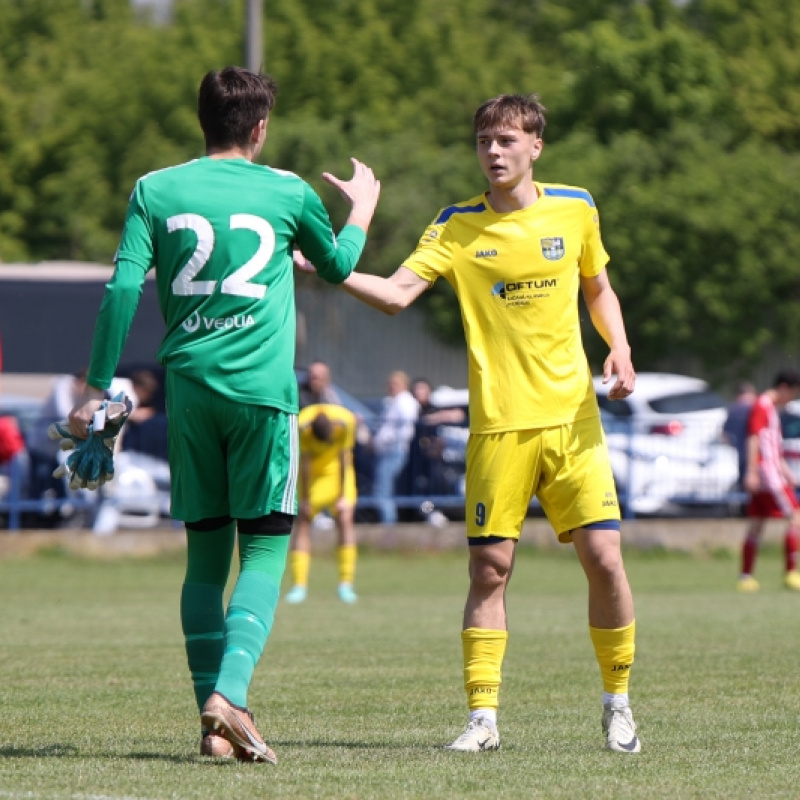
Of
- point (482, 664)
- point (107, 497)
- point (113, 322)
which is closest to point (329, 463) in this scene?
point (107, 497)

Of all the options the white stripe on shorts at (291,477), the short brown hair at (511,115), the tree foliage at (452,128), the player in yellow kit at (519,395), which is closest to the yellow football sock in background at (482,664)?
the player in yellow kit at (519,395)

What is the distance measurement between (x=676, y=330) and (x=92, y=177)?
1374 cm

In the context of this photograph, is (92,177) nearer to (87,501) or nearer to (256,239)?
(87,501)

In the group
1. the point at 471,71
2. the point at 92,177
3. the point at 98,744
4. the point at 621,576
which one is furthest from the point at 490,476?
the point at 471,71

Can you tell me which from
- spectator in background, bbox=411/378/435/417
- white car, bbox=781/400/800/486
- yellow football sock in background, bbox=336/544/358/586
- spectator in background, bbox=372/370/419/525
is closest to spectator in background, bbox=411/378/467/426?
spectator in background, bbox=411/378/435/417

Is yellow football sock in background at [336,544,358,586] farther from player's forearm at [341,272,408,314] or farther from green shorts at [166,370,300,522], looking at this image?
green shorts at [166,370,300,522]

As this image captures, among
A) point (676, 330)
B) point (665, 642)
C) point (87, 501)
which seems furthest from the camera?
point (676, 330)

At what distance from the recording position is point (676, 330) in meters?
38.4

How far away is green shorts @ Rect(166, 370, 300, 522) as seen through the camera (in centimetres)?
596

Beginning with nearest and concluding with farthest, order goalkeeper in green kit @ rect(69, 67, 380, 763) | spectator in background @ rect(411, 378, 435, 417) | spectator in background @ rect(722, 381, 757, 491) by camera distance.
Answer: goalkeeper in green kit @ rect(69, 67, 380, 763)
spectator in background @ rect(722, 381, 757, 491)
spectator in background @ rect(411, 378, 435, 417)

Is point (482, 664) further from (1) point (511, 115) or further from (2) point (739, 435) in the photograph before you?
(2) point (739, 435)

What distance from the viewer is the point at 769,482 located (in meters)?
18.2

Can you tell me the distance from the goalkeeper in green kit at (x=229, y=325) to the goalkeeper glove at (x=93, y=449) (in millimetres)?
116

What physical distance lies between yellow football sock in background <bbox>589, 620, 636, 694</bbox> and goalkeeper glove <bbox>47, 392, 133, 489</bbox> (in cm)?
188
